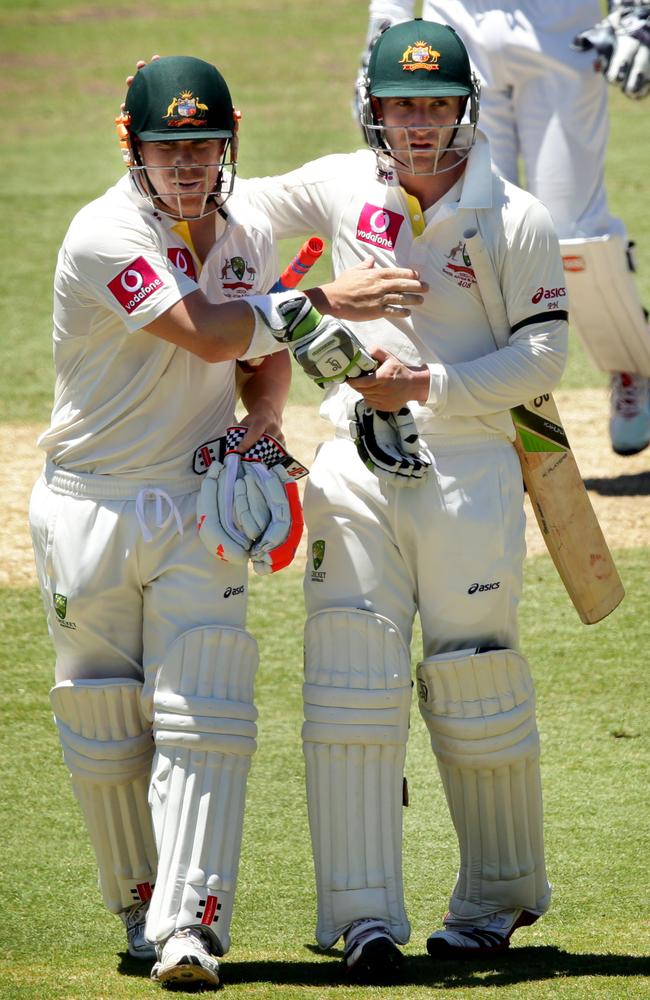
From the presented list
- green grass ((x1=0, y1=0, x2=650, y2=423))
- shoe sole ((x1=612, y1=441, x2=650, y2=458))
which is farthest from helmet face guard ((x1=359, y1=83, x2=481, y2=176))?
green grass ((x1=0, y1=0, x2=650, y2=423))

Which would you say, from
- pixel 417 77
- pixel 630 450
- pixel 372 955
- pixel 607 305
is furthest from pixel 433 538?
pixel 630 450

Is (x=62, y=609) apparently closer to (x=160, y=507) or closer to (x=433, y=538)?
(x=160, y=507)

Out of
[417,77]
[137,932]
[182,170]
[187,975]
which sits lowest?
[137,932]

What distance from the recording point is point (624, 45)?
6.57 meters

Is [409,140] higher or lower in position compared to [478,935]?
higher

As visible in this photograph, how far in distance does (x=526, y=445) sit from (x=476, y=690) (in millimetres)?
596

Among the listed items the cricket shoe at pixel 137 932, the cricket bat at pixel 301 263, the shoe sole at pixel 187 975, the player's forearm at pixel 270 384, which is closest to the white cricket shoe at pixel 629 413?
the player's forearm at pixel 270 384

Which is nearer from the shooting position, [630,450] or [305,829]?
[305,829]

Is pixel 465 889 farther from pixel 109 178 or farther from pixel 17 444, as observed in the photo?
pixel 109 178

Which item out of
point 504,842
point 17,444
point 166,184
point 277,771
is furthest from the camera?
point 17,444

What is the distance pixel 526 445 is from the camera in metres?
3.76

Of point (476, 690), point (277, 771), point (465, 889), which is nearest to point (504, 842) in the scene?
point (465, 889)

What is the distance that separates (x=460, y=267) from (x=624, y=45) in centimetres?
343

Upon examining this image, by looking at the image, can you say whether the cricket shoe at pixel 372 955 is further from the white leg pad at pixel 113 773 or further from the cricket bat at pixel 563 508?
the cricket bat at pixel 563 508
